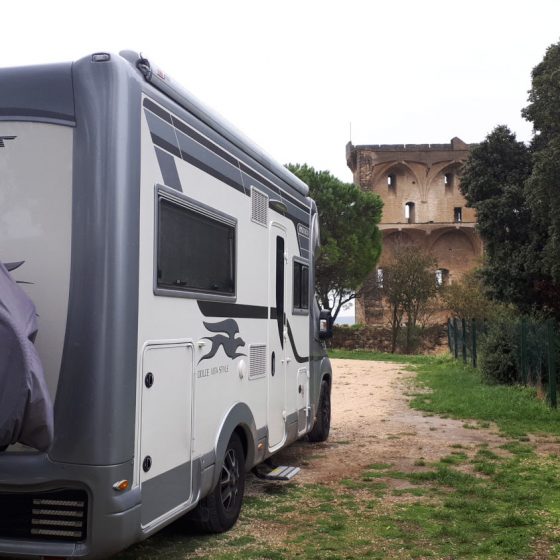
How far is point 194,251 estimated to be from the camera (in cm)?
476

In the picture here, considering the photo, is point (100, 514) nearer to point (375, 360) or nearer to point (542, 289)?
point (542, 289)

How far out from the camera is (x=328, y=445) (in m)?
9.36

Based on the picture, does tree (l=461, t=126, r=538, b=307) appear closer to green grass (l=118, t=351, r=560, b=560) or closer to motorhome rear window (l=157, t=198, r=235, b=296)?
A: green grass (l=118, t=351, r=560, b=560)

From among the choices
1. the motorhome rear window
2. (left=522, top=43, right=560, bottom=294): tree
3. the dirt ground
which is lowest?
the dirt ground

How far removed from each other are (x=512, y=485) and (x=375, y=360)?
20267mm

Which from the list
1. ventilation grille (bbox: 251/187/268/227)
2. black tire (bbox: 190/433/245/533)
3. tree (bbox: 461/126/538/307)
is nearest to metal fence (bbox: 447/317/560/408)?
tree (bbox: 461/126/538/307)

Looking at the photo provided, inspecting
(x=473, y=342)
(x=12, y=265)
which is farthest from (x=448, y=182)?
(x=12, y=265)

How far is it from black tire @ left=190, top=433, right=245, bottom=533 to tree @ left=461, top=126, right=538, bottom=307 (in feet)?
39.9

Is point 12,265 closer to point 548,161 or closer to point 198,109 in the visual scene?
point 198,109

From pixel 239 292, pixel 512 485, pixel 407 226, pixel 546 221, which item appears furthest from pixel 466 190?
pixel 407 226

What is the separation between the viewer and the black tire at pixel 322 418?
9.19 meters

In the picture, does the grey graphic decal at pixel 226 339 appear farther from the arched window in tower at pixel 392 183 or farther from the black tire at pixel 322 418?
the arched window in tower at pixel 392 183

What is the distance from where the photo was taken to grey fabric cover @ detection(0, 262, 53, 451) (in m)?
3.24

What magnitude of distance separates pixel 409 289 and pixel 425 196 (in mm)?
15817
